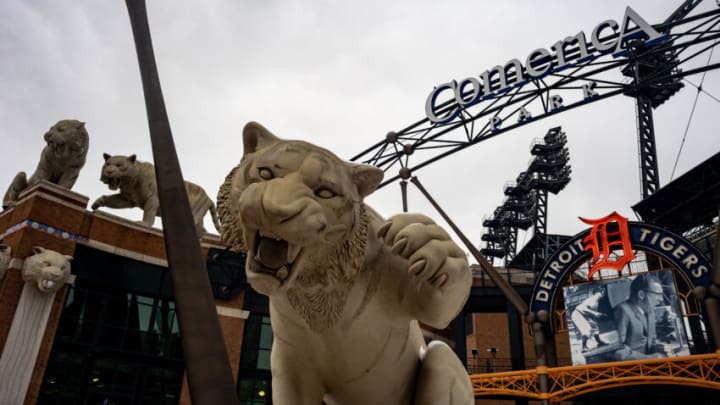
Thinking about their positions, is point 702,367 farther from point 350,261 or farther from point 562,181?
point 562,181

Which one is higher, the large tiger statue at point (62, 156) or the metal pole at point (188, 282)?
the large tiger statue at point (62, 156)

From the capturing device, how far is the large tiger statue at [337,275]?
4.39ft

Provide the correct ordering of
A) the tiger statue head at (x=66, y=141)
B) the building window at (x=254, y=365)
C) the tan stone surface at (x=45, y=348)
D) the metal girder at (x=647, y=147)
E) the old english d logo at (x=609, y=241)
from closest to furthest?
the tan stone surface at (x=45, y=348) < the tiger statue head at (x=66, y=141) < the old english d logo at (x=609, y=241) < the building window at (x=254, y=365) < the metal girder at (x=647, y=147)

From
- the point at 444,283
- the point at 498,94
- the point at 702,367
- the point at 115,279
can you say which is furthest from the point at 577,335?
the point at 444,283

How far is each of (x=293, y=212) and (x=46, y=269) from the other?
10.7 metres

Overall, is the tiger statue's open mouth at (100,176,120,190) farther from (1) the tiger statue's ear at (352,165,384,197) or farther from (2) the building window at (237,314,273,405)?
(1) the tiger statue's ear at (352,165,384,197)

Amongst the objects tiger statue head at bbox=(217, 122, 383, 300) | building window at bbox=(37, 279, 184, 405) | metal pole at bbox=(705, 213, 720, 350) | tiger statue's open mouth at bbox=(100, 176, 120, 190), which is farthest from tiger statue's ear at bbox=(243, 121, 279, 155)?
metal pole at bbox=(705, 213, 720, 350)

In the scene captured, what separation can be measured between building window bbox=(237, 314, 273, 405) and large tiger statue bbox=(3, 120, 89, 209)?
6.18 meters

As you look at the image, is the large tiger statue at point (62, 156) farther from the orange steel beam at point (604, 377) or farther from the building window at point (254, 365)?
the orange steel beam at point (604, 377)

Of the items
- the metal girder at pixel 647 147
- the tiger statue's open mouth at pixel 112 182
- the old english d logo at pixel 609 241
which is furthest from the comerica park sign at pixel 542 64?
the metal girder at pixel 647 147

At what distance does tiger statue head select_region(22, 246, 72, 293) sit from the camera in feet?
32.1

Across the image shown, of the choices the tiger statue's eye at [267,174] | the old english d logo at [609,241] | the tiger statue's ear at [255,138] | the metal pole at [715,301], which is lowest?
the tiger statue's eye at [267,174]

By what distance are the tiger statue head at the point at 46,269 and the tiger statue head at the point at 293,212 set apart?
10324 millimetres

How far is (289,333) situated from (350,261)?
45 centimetres
